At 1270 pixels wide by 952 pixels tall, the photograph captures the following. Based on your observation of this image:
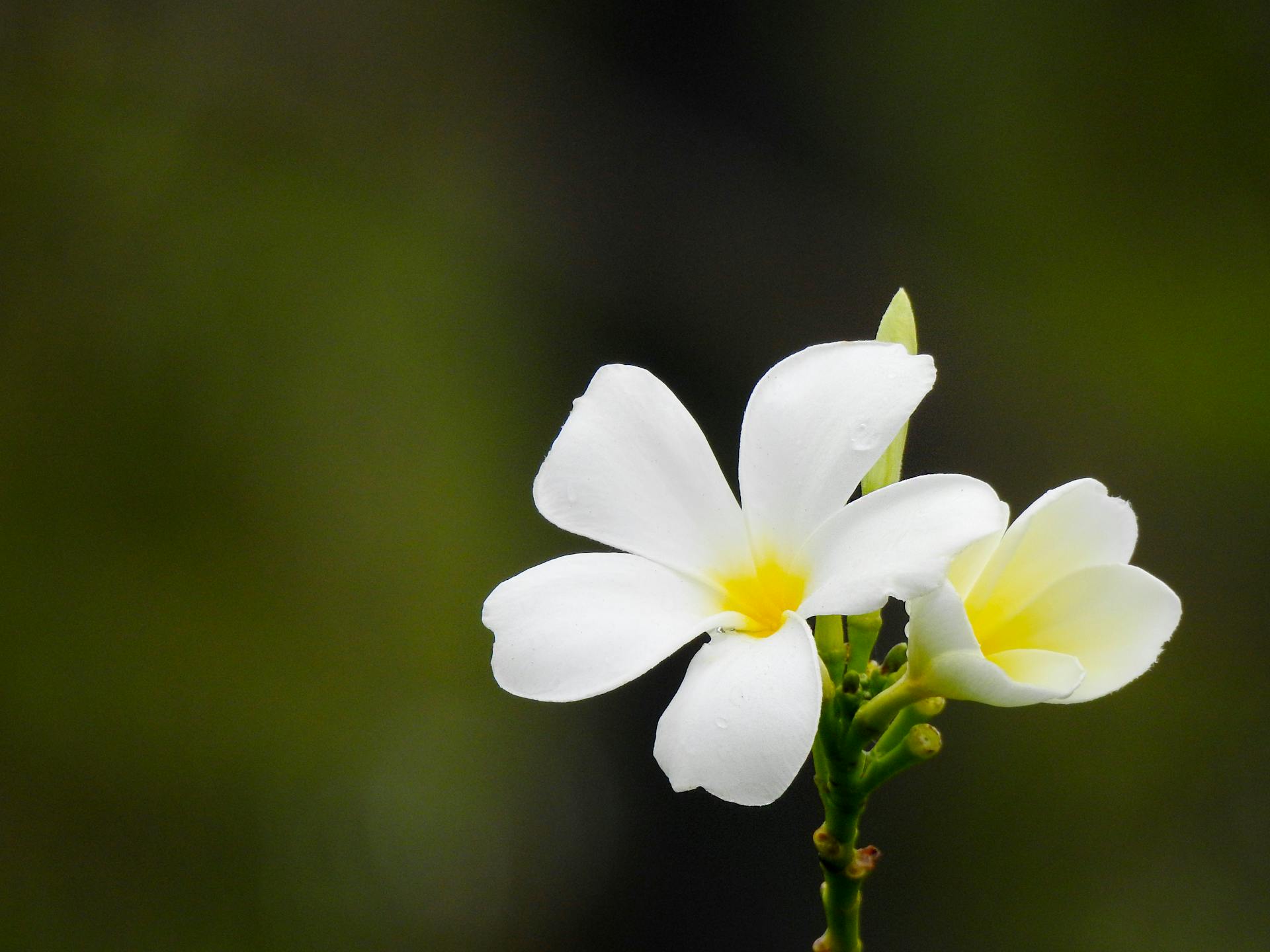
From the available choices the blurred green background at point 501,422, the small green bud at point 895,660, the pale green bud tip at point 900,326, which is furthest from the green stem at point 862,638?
the blurred green background at point 501,422

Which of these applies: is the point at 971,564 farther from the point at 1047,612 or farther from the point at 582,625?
the point at 582,625

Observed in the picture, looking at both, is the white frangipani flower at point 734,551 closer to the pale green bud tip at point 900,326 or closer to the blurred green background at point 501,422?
the pale green bud tip at point 900,326

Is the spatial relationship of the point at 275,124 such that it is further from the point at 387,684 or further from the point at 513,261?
the point at 387,684

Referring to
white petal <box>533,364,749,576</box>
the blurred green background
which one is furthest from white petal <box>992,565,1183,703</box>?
the blurred green background

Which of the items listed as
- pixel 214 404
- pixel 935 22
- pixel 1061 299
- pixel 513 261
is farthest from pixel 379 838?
pixel 935 22

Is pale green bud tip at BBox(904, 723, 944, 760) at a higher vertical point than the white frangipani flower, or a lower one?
lower

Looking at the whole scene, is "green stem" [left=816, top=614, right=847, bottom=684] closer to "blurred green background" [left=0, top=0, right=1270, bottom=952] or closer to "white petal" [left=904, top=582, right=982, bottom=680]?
"white petal" [left=904, top=582, right=982, bottom=680]
